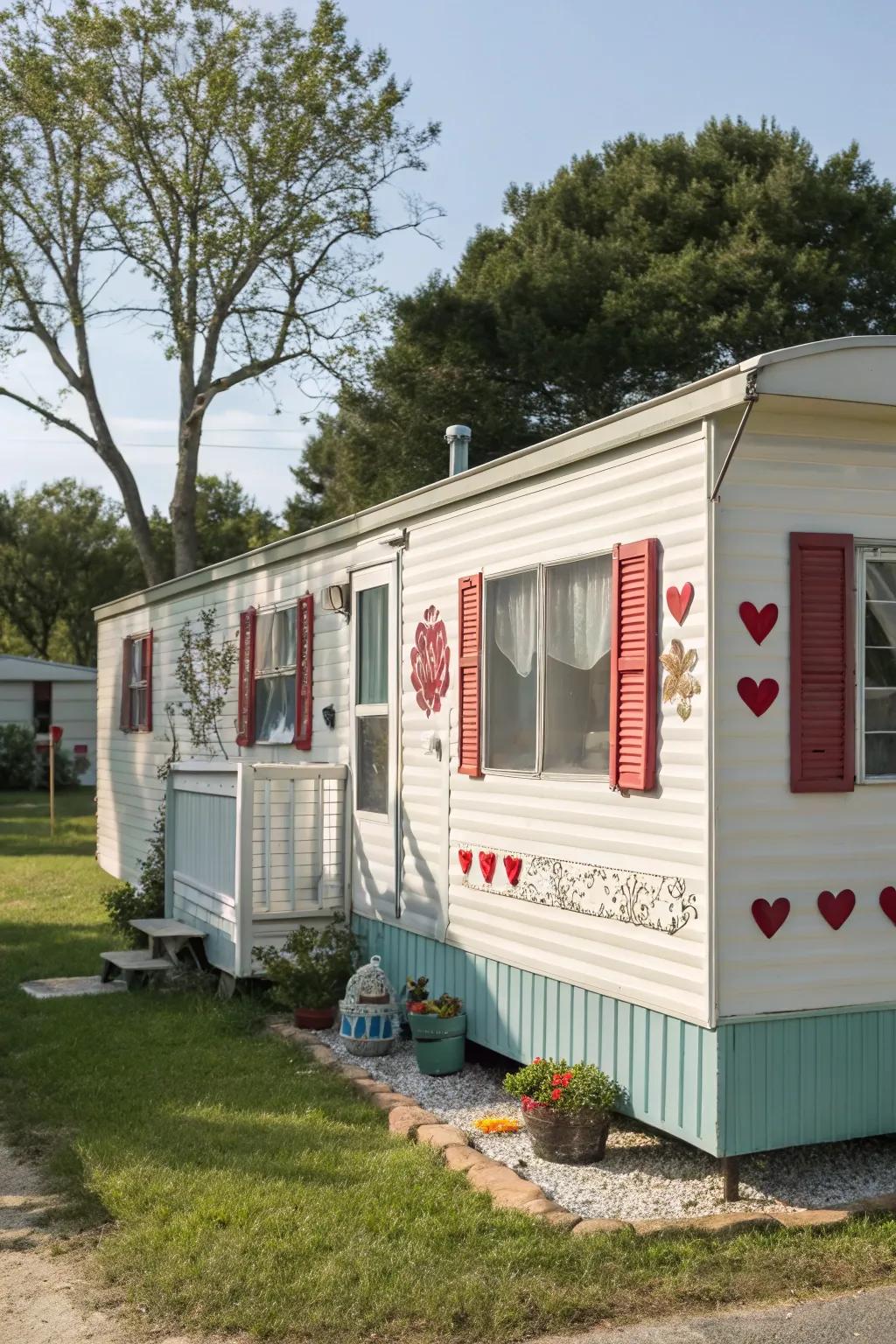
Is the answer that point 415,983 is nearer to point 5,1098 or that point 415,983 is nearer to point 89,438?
point 5,1098

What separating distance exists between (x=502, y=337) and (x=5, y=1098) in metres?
17.2

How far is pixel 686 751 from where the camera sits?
16.1 ft

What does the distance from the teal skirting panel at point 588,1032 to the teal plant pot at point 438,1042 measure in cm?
9

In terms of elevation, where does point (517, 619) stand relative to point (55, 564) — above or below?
below

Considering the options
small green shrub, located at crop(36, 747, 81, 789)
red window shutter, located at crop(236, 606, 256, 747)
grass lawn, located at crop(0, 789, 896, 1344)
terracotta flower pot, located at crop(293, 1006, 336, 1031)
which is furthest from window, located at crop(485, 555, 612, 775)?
small green shrub, located at crop(36, 747, 81, 789)

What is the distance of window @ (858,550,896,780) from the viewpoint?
16.5ft

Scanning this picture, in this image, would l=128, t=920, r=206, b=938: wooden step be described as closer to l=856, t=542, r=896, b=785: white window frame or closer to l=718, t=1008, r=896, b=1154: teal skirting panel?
l=718, t=1008, r=896, b=1154: teal skirting panel

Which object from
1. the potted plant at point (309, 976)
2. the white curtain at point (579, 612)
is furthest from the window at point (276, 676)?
the white curtain at point (579, 612)

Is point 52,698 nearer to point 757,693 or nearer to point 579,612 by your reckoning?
point 579,612

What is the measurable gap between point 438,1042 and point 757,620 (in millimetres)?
2725

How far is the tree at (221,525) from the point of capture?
142 feet

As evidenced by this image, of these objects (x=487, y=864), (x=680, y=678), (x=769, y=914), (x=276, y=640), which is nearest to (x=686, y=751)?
(x=680, y=678)

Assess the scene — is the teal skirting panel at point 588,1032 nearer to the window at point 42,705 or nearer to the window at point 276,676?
the window at point 276,676

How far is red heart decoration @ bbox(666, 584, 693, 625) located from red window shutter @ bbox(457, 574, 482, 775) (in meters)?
1.64
